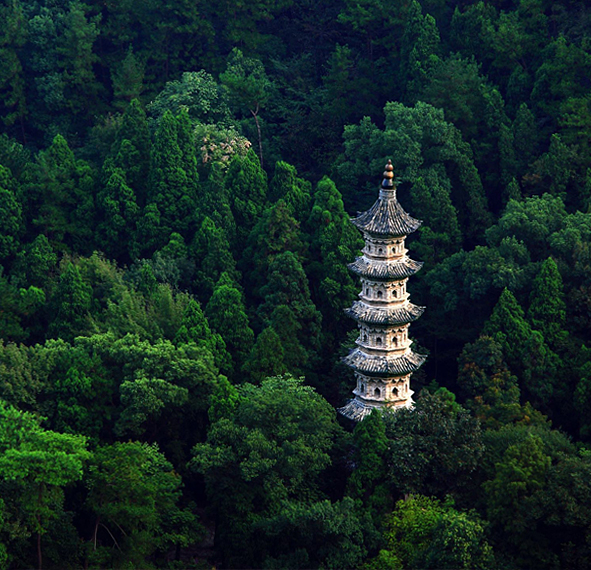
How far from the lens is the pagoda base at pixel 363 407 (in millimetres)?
54312

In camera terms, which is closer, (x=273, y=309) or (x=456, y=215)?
(x=273, y=309)

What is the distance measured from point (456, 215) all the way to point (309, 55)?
18192mm

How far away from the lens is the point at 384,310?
53.4 m

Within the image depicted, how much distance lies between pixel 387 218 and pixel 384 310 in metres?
3.38

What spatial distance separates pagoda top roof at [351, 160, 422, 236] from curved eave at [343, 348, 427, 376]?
4.65 m

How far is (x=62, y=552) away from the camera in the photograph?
51625mm

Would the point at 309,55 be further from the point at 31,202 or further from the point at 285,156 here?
the point at 31,202

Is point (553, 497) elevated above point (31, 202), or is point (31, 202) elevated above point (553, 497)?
point (31, 202)

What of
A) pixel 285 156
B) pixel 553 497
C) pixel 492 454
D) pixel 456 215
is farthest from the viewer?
pixel 285 156

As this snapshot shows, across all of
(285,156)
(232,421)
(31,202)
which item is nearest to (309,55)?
(285,156)

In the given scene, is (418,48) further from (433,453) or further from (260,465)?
(260,465)

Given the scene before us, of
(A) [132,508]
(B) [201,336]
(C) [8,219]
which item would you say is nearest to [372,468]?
(A) [132,508]

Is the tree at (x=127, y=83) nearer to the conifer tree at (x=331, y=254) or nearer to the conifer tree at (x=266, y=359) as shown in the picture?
the conifer tree at (x=331, y=254)

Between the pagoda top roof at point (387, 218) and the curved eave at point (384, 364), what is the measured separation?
15.3 ft
